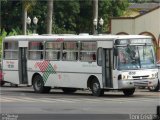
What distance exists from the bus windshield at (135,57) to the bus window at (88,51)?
1.50 m

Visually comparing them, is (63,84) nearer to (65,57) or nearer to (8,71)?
(65,57)

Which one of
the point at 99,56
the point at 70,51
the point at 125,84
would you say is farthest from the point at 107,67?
the point at 70,51

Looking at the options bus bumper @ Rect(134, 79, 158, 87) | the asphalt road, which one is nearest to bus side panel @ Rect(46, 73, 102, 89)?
bus bumper @ Rect(134, 79, 158, 87)

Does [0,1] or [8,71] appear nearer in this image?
[8,71]

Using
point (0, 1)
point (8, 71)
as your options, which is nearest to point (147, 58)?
point (8, 71)

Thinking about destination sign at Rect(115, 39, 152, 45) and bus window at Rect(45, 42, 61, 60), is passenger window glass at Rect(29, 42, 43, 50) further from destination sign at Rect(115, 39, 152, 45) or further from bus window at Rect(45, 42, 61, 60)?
destination sign at Rect(115, 39, 152, 45)

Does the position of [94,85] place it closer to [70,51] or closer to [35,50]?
[70,51]

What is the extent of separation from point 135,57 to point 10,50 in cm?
811

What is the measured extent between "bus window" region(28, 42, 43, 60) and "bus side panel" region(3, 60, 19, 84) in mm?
1070

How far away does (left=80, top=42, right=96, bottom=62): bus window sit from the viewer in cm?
2964

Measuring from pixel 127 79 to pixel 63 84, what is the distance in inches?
156

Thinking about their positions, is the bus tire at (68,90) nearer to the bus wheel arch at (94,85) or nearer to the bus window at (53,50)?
the bus window at (53,50)

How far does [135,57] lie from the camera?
94.5 feet

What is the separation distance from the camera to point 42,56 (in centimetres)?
3225
